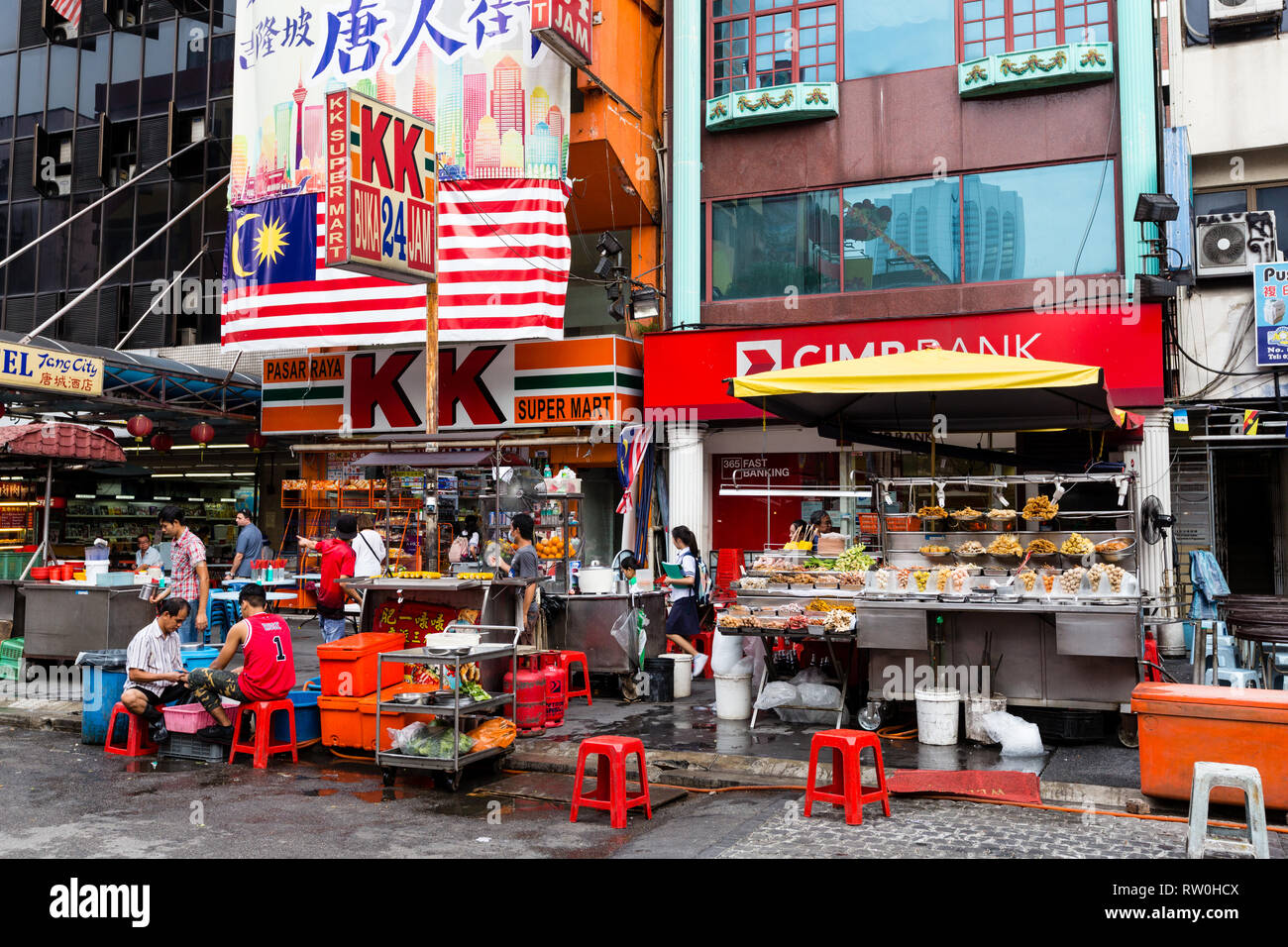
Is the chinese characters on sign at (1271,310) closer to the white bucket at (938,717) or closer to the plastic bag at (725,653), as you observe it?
the white bucket at (938,717)

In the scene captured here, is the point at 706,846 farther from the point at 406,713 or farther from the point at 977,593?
the point at 977,593

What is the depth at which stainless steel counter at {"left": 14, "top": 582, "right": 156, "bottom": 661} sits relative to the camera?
13500 mm

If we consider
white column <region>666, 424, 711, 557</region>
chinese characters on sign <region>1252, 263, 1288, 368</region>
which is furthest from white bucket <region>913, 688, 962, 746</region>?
chinese characters on sign <region>1252, 263, 1288, 368</region>

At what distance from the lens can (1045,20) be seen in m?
15.7

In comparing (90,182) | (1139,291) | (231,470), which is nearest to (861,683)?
(1139,291)

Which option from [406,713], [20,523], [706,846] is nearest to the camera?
[706,846]

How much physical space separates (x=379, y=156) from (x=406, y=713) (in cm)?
868

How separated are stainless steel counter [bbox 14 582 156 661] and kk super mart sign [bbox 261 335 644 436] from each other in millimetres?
6045

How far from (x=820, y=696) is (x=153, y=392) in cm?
1458

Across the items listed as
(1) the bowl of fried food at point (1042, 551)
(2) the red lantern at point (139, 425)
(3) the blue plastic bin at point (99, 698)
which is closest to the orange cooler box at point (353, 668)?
(3) the blue plastic bin at point (99, 698)

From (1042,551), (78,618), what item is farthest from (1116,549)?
(78,618)

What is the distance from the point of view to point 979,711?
9672mm

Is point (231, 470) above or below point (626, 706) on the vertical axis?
above

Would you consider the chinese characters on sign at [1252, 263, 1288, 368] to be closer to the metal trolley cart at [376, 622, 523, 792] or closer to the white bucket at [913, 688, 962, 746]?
the white bucket at [913, 688, 962, 746]
